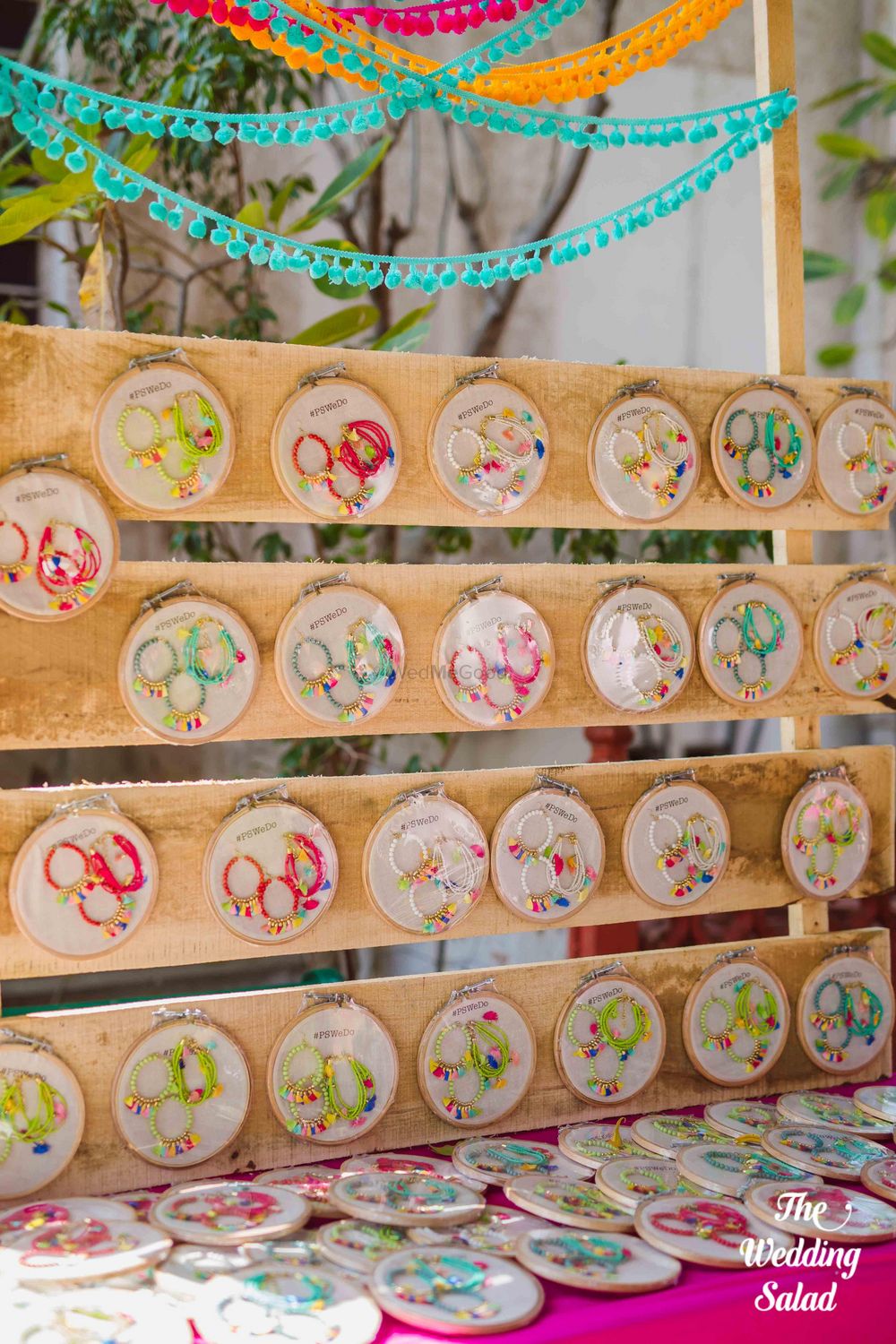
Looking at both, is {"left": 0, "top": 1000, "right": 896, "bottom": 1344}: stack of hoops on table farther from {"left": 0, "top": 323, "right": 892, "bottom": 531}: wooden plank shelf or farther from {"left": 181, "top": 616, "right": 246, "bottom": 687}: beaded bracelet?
{"left": 0, "top": 323, "right": 892, "bottom": 531}: wooden plank shelf

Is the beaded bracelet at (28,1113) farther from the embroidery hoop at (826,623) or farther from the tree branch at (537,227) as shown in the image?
the tree branch at (537,227)

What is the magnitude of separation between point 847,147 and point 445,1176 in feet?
9.20

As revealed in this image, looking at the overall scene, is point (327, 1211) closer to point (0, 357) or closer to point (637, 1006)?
point (637, 1006)

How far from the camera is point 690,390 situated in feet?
5.25

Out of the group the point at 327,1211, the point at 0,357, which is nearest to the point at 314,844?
the point at 327,1211

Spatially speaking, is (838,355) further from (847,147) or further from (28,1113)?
(28,1113)

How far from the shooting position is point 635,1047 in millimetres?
1578

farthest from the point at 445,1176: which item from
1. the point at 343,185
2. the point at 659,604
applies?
the point at 343,185

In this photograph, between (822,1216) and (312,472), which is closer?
(822,1216)

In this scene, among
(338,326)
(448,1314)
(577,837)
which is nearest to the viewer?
(448,1314)

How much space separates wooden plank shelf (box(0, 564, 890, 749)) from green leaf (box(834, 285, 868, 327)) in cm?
169

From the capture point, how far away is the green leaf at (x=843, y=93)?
3039mm

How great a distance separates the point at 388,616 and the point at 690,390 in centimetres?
A: 54

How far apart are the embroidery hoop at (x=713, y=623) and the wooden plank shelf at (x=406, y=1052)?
0.35 m
